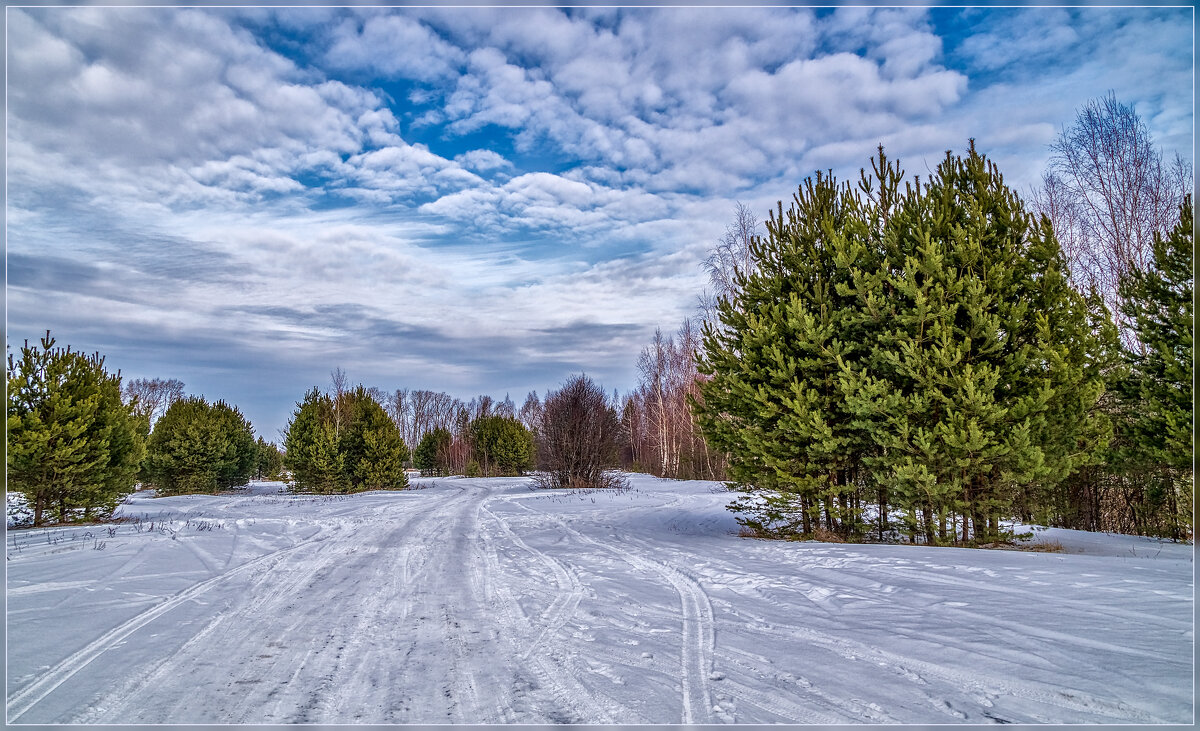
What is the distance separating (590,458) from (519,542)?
61.7 ft

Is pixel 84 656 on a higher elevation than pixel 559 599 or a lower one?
higher

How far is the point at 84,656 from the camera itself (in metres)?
4.27

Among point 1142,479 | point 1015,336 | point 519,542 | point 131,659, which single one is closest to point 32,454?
point 519,542

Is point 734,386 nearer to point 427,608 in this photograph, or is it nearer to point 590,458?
point 427,608

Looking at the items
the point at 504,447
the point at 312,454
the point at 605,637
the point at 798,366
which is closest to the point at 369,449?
the point at 312,454

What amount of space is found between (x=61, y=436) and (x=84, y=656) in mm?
13581

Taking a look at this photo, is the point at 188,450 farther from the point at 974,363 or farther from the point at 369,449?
the point at 974,363

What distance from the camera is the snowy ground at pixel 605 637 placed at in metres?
3.38

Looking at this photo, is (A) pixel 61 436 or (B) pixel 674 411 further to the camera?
(B) pixel 674 411

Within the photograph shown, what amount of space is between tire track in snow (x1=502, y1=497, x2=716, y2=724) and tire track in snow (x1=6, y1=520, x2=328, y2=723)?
13.0ft

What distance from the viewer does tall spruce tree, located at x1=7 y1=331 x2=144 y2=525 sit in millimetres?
13430

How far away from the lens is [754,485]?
35.9 ft

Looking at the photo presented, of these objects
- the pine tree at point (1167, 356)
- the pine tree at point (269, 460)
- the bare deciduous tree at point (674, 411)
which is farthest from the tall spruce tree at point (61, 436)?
the pine tree at point (269, 460)

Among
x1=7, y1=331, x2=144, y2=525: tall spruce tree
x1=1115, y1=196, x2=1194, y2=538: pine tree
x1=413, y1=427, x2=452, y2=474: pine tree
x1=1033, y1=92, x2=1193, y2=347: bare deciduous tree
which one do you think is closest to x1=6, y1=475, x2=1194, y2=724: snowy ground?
x1=1115, y1=196, x2=1194, y2=538: pine tree
